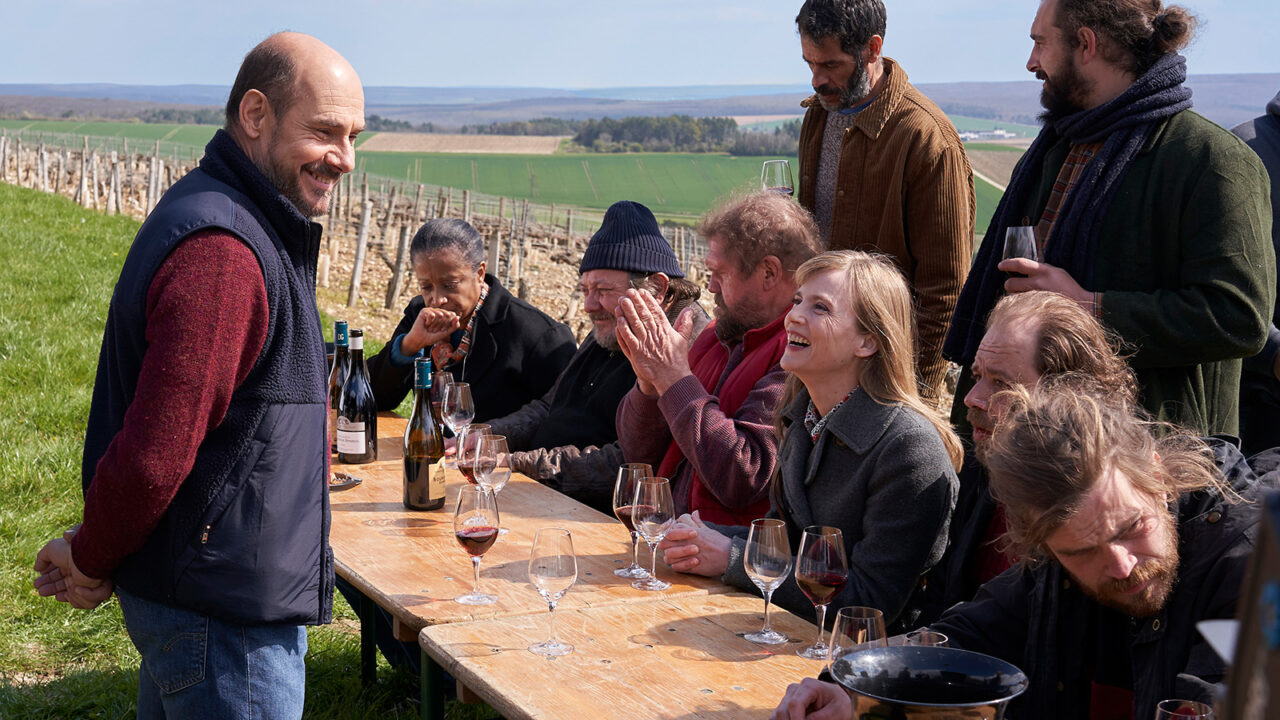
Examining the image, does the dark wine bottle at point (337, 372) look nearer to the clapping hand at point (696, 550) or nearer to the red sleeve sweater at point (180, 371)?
the clapping hand at point (696, 550)

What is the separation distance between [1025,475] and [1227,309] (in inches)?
52.9

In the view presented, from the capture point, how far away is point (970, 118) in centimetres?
12662

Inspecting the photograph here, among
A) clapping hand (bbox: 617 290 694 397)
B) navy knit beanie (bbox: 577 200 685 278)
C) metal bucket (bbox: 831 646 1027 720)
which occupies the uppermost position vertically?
navy knit beanie (bbox: 577 200 685 278)

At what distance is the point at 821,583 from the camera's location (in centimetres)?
211

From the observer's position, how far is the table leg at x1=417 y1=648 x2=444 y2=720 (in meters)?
2.42

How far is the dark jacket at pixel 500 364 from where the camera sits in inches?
181

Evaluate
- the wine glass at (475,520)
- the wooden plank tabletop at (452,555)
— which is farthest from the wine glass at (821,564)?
the wine glass at (475,520)

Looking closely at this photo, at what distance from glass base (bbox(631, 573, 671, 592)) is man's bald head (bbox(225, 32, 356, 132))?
1.30m

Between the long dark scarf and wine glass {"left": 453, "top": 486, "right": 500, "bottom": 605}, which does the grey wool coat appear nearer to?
wine glass {"left": 453, "top": 486, "right": 500, "bottom": 605}

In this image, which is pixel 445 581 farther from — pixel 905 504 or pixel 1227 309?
pixel 1227 309

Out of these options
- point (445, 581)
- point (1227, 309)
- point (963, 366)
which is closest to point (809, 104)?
point (963, 366)

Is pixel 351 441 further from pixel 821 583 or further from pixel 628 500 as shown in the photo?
pixel 821 583

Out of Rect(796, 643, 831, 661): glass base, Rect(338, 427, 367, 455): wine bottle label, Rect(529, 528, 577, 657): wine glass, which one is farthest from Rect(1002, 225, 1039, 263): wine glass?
Rect(338, 427, 367, 455): wine bottle label

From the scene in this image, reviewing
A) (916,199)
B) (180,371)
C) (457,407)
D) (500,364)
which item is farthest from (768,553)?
(500,364)
